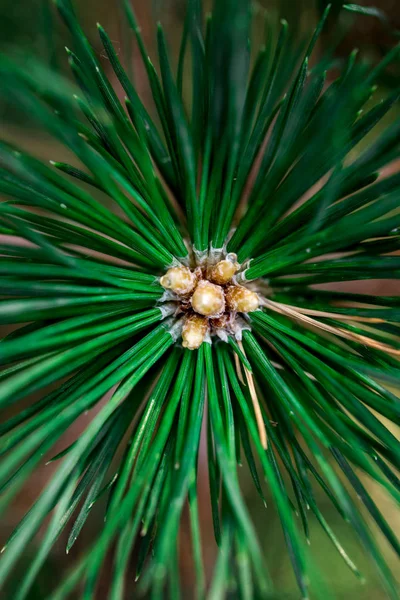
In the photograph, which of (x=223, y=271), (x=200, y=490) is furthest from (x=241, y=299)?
(x=200, y=490)

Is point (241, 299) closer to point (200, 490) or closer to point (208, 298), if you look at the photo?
point (208, 298)

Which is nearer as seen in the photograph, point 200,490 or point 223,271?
point 223,271

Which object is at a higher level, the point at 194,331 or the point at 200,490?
the point at 194,331

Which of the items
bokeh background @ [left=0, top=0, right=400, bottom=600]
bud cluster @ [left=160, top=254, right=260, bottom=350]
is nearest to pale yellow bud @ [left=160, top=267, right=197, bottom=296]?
bud cluster @ [left=160, top=254, right=260, bottom=350]

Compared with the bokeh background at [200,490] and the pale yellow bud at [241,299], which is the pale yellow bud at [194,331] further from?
the bokeh background at [200,490]

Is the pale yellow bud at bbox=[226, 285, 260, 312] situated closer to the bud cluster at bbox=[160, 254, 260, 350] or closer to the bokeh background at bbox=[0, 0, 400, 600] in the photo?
the bud cluster at bbox=[160, 254, 260, 350]
